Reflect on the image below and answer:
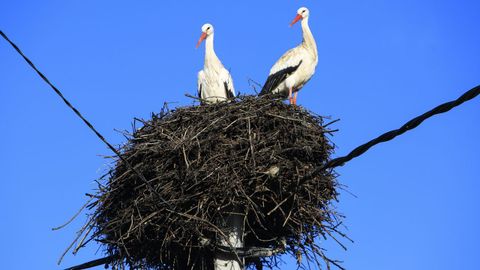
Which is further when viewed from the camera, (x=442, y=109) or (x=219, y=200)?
(x=219, y=200)

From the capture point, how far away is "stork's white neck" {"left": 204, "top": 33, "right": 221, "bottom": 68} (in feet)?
32.7

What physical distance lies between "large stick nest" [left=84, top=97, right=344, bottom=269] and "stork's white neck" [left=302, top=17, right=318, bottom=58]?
3.10 meters

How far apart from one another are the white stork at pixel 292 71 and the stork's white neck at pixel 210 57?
66 cm

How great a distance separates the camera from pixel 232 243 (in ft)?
20.8

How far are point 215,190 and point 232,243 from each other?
43cm

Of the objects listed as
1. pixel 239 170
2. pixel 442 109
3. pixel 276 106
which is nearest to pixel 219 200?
pixel 239 170

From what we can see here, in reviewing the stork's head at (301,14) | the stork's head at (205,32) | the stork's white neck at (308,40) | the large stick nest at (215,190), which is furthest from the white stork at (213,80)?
the large stick nest at (215,190)

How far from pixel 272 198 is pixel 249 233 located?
70cm

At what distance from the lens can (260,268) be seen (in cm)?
681

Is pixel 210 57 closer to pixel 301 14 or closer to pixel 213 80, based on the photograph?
pixel 213 80

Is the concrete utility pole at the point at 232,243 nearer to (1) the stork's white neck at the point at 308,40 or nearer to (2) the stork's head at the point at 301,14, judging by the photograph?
(1) the stork's white neck at the point at 308,40

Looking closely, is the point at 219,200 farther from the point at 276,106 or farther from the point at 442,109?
the point at 442,109

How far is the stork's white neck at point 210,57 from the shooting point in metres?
9.98

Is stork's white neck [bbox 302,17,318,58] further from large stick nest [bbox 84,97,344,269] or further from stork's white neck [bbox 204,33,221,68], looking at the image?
large stick nest [bbox 84,97,344,269]
